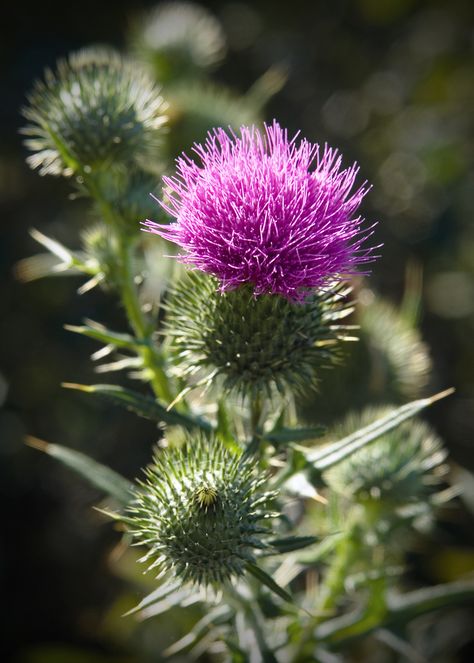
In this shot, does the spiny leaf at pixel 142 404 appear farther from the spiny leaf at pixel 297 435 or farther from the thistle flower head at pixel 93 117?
the thistle flower head at pixel 93 117

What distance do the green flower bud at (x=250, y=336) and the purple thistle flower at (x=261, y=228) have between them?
4.2 inches

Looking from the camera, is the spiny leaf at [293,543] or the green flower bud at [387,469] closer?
the spiny leaf at [293,543]

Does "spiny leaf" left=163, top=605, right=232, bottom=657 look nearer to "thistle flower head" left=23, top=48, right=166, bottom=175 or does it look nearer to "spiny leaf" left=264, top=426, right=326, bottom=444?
"spiny leaf" left=264, top=426, right=326, bottom=444

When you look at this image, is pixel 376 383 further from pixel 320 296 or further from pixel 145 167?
pixel 145 167

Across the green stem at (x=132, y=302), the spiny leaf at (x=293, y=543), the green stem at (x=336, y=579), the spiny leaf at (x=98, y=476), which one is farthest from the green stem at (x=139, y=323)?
the green stem at (x=336, y=579)

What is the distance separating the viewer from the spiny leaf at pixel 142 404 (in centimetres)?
236

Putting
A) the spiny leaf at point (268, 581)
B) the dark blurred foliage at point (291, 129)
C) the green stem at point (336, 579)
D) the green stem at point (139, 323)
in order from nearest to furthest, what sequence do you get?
the spiny leaf at point (268, 581) < the green stem at point (139, 323) < the green stem at point (336, 579) < the dark blurred foliage at point (291, 129)

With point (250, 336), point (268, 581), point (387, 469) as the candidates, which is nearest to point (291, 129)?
point (387, 469)

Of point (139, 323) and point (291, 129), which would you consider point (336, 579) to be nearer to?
point (139, 323)

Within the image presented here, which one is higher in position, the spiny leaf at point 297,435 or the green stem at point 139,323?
the green stem at point 139,323

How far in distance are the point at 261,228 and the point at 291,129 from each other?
334cm

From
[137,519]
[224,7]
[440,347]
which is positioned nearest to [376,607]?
[137,519]

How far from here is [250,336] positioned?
2455mm

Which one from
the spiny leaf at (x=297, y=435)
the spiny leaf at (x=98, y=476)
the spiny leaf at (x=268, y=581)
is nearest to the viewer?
the spiny leaf at (x=268, y=581)
